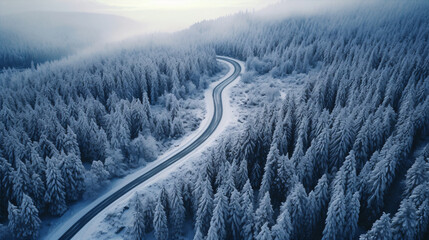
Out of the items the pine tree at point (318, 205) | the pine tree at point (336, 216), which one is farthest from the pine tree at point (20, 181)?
the pine tree at point (336, 216)

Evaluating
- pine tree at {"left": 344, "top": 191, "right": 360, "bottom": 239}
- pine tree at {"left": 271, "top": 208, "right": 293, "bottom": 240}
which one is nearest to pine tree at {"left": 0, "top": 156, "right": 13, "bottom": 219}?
pine tree at {"left": 271, "top": 208, "right": 293, "bottom": 240}

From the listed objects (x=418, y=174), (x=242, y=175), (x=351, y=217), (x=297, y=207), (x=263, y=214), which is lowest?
(x=242, y=175)

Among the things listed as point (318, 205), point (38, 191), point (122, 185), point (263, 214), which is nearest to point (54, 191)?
point (38, 191)

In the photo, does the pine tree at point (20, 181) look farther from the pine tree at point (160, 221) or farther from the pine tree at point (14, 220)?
the pine tree at point (160, 221)

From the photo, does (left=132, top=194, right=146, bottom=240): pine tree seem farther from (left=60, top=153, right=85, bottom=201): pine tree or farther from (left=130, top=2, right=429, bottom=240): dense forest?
(left=60, top=153, right=85, bottom=201): pine tree

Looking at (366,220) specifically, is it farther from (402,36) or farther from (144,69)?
(402,36)

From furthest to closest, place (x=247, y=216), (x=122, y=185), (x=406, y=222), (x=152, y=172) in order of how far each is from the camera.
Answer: (x=152, y=172)
(x=122, y=185)
(x=247, y=216)
(x=406, y=222)

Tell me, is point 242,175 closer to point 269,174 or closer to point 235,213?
point 269,174
